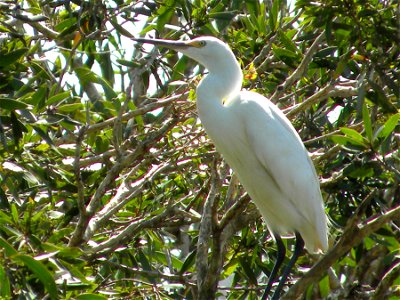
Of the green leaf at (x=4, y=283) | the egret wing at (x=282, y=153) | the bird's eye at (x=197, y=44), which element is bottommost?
the egret wing at (x=282, y=153)

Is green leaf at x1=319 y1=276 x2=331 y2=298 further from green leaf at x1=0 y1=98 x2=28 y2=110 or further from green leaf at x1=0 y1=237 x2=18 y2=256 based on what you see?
green leaf at x1=0 y1=237 x2=18 y2=256

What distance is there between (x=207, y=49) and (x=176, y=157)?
45 centimetres

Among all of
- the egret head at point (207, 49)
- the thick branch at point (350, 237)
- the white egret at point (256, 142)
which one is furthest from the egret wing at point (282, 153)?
the thick branch at point (350, 237)

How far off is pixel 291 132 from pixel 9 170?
43.8 inches

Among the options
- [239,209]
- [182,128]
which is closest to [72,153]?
[182,128]

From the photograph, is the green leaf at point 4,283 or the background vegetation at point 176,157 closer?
the green leaf at point 4,283

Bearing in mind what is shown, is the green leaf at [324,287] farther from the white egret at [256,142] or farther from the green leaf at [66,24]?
the green leaf at [66,24]

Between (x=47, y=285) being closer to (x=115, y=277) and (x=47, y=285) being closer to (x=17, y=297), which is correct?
(x=17, y=297)

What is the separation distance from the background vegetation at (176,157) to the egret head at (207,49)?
0.08 metres

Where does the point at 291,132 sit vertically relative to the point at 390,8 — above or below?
below

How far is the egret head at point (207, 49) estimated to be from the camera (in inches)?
139

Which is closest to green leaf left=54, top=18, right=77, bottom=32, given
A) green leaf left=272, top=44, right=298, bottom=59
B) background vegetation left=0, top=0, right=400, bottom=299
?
background vegetation left=0, top=0, right=400, bottom=299

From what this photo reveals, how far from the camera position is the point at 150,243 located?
360cm

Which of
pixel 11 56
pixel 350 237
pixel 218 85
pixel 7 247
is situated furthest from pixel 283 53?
pixel 7 247
